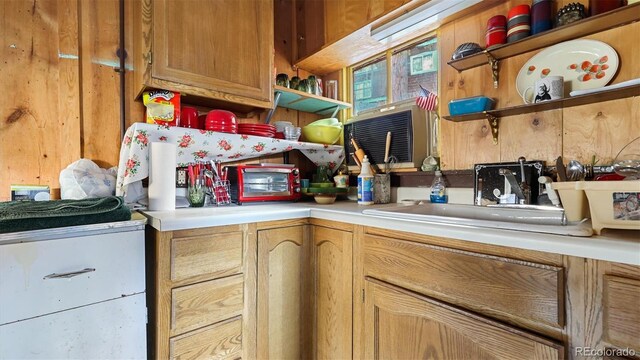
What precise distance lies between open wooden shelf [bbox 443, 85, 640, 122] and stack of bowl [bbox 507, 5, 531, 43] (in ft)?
0.88

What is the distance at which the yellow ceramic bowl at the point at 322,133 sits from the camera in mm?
1795

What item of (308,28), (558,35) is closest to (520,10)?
(558,35)

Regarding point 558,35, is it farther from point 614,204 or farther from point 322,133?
point 322,133

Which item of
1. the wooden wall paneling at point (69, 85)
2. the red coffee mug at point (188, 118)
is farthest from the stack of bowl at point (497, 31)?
the wooden wall paneling at point (69, 85)

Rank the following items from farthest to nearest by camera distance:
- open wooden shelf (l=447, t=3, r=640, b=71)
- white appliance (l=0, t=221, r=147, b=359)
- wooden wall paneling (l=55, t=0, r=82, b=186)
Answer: wooden wall paneling (l=55, t=0, r=82, b=186) < open wooden shelf (l=447, t=3, r=640, b=71) < white appliance (l=0, t=221, r=147, b=359)

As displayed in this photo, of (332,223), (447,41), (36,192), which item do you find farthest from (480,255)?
(36,192)

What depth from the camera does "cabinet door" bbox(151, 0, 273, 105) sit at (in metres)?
1.25

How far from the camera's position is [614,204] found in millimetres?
654

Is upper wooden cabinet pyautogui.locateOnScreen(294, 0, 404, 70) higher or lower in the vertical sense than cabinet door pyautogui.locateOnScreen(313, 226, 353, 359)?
higher

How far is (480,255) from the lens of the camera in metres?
0.78

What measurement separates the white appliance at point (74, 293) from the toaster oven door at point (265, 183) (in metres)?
0.63

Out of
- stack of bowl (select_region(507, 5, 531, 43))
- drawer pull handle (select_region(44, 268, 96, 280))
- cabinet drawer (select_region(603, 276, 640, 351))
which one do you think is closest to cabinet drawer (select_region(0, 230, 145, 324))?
drawer pull handle (select_region(44, 268, 96, 280))

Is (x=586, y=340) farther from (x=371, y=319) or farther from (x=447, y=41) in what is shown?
(x=447, y=41)

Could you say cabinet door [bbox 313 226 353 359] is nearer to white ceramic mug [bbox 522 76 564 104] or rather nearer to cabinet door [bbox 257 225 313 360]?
cabinet door [bbox 257 225 313 360]
